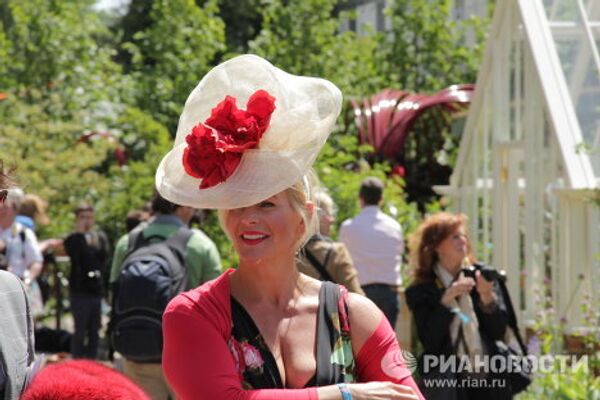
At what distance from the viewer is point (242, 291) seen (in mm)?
3139

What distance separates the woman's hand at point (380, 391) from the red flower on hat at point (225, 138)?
0.57 m

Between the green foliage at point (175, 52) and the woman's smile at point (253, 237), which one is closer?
the woman's smile at point (253, 237)

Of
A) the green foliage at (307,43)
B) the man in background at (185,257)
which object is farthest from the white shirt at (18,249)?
the green foliage at (307,43)

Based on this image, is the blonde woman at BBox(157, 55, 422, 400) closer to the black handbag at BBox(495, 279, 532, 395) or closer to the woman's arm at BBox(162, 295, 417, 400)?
the woman's arm at BBox(162, 295, 417, 400)

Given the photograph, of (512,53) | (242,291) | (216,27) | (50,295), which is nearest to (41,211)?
(50,295)

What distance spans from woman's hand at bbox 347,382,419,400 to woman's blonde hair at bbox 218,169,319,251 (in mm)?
410

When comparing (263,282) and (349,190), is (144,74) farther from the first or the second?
(263,282)

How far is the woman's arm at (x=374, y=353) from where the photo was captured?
10.2ft

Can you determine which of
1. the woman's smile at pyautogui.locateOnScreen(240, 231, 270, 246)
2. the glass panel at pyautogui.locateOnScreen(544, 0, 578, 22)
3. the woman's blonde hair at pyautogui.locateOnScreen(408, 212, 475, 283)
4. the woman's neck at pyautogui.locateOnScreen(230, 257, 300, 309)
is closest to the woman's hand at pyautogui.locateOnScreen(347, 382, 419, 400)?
the woman's neck at pyautogui.locateOnScreen(230, 257, 300, 309)

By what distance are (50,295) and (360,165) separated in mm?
3761

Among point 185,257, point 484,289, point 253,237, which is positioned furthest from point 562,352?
point 253,237

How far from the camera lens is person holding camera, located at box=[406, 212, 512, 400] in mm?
6273

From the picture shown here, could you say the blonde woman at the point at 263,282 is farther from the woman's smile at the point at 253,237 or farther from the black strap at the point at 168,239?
the black strap at the point at 168,239

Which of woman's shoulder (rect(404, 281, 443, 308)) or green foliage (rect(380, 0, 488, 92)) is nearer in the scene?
woman's shoulder (rect(404, 281, 443, 308))
